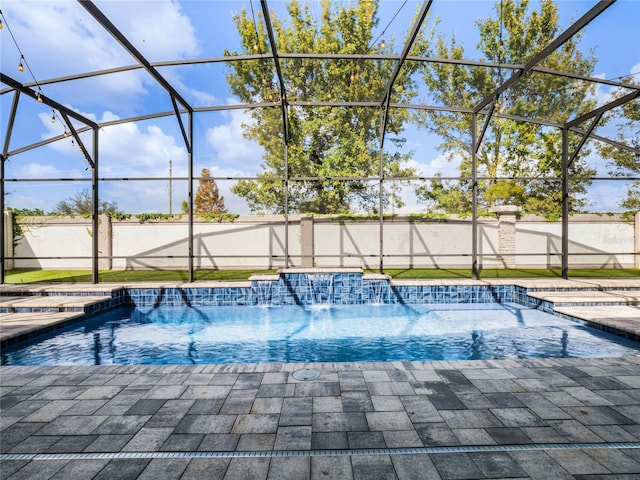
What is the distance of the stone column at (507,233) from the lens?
37.4 feet

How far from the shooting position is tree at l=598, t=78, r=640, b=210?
1270 centimetres

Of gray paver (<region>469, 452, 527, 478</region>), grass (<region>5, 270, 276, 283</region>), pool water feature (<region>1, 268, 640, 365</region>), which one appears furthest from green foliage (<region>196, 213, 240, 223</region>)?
gray paver (<region>469, 452, 527, 478</region>)

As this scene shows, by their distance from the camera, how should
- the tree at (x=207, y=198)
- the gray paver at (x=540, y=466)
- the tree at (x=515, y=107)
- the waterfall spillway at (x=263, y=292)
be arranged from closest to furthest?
the gray paver at (x=540, y=466)
the waterfall spillway at (x=263, y=292)
the tree at (x=515, y=107)
the tree at (x=207, y=198)

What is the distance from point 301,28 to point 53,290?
1401 centimetres

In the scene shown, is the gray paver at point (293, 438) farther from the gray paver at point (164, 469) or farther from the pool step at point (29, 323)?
the pool step at point (29, 323)

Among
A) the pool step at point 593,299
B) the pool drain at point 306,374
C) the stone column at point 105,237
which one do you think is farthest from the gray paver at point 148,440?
the stone column at point 105,237

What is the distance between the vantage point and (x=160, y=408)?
255 cm

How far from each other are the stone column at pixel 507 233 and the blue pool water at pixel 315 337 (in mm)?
4693

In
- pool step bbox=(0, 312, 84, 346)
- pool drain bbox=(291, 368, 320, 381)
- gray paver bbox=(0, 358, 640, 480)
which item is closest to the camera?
gray paver bbox=(0, 358, 640, 480)

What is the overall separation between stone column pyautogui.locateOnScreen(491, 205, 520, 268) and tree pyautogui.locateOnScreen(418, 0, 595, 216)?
9.37 ft

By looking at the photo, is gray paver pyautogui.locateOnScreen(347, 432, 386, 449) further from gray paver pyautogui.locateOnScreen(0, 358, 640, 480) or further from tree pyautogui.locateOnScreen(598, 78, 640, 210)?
tree pyautogui.locateOnScreen(598, 78, 640, 210)

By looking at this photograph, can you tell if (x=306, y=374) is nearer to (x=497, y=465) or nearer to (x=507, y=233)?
(x=497, y=465)

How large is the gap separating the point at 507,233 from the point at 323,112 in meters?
8.55

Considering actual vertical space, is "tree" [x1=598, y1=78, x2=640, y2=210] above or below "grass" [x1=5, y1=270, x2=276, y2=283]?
above
